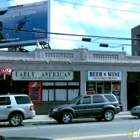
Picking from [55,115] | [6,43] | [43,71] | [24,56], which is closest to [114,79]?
[43,71]

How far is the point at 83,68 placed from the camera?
2303cm

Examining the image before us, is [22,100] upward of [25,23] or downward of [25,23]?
downward

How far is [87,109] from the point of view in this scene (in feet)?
53.5

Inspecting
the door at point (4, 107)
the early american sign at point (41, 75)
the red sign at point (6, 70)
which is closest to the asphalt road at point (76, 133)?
the door at point (4, 107)

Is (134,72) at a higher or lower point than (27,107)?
higher

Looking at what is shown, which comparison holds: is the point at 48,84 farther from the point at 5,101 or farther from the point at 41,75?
the point at 5,101

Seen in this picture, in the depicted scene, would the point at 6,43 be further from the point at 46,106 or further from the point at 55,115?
the point at 55,115

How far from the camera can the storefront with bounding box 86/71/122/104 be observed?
2333 cm

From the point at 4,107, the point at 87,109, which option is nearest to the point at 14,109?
the point at 4,107

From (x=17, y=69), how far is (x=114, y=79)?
325 inches

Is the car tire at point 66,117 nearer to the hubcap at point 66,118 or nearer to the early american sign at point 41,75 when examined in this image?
the hubcap at point 66,118

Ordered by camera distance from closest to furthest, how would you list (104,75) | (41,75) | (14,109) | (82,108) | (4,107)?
(4,107) → (14,109) → (82,108) → (41,75) → (104,75)

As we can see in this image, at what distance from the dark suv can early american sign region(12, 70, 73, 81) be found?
618 cm

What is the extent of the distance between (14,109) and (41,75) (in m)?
7.61
